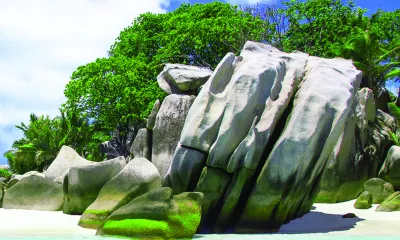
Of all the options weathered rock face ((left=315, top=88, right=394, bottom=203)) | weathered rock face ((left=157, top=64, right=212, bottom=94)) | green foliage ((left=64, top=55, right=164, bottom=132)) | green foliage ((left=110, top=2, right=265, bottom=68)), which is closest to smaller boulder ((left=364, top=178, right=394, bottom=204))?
weathered rock face ((left=315, top=88, right=394, bottom=203))

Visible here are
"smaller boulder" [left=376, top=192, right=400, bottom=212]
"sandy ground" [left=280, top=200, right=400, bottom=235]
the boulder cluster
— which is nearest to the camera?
the boulder cluster

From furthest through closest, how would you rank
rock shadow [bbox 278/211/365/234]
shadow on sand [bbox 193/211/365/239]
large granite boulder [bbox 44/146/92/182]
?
large granite boulder [bbox 44/146/92/182] → rock shadow [bbox 278/211/365/234] → shadow on sand [bbox 193/211/365/239]

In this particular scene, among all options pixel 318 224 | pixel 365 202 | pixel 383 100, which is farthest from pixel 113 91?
pixel 318 224

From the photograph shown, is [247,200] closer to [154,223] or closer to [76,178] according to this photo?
[154,223]

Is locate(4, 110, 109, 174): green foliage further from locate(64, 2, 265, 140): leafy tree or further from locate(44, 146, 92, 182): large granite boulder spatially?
locate(44, 146, 92, 182): large granite boulder

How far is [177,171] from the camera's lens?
10.8 meters

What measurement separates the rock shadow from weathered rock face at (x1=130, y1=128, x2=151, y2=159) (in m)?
4.54

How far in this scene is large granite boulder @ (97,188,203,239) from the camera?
904 centimetres

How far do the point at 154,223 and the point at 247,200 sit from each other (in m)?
2.17

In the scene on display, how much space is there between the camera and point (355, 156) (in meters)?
17.5

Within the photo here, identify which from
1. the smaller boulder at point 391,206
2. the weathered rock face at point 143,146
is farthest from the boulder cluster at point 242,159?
the smaller boulder at point 391,206

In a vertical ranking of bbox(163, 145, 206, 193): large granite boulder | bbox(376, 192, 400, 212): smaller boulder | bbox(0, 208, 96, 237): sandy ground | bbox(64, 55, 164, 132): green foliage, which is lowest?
bbox(376, 192, 400, 212): smaller boulder

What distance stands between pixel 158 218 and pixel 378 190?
28.3ft

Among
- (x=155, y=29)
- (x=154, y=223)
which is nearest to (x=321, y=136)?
(x=154, y=223)
